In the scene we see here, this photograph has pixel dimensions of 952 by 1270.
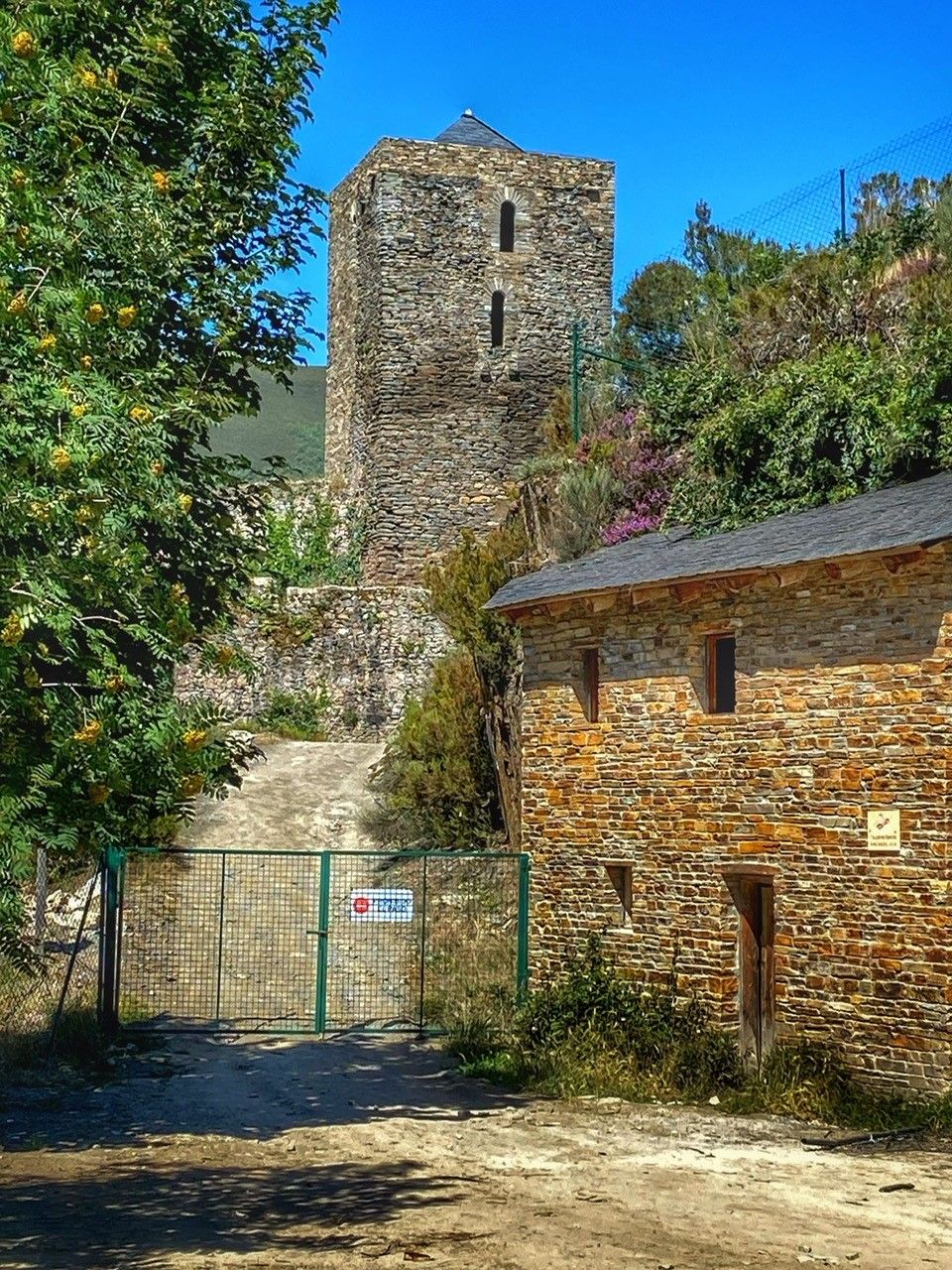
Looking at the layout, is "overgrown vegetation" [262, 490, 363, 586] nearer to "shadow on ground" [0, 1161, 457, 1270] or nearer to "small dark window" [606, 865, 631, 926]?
"small dark window" [606, 865, 631, 926]

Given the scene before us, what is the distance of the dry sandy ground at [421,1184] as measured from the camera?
984cm

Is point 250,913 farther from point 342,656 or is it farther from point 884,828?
point 342,656

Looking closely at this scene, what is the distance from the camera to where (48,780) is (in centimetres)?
1037

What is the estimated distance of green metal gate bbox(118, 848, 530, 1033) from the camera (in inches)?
755

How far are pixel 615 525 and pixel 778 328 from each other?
11.8 ft

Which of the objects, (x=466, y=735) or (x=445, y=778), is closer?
(x=445, y=778)

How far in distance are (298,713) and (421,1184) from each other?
70.4 feet

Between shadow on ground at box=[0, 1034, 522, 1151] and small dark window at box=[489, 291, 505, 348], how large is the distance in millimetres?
22127

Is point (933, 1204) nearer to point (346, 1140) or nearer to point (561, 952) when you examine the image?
point (346, 1140)

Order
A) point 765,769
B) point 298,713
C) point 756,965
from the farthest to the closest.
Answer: point 298,713 < point 756,965 < point 765,769

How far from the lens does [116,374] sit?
37.4 ft

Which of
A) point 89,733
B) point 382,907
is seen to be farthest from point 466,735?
point 89,733

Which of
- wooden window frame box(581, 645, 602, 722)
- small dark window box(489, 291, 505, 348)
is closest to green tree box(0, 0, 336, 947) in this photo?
wooden window frame box(581, 645, 602, 722)

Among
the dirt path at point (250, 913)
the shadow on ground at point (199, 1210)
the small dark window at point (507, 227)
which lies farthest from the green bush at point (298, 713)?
the shadow on ground at point (199, 1210)
